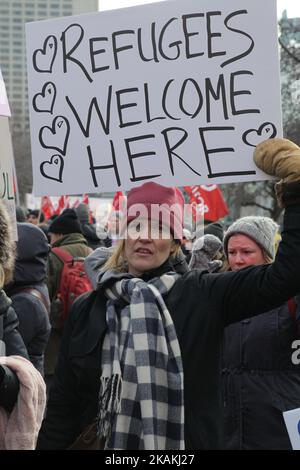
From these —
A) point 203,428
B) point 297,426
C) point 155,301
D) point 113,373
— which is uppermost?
point 155,301

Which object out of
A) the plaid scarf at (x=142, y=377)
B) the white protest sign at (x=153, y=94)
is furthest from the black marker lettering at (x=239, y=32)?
the plaid scarf at (x=142, y=377)

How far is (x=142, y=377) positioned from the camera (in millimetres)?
2740

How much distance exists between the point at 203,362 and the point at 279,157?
759 millimetres

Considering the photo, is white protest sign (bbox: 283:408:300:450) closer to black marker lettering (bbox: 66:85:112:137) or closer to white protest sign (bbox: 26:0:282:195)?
white protest sign (bbox: 26:0:282:195)

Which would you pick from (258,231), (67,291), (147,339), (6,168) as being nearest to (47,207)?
(67,291)

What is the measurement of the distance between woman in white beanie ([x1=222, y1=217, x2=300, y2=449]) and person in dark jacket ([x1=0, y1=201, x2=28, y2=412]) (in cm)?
110

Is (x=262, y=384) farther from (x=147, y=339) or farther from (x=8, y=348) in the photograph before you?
(x=8, y=348)

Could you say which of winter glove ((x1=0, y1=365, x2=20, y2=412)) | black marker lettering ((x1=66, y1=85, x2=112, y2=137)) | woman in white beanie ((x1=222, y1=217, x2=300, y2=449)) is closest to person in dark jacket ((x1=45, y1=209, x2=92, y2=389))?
woman in white beanie ((x1=222, y1=217, x2=300, y2=449))

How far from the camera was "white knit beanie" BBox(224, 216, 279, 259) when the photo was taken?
13.8 feet

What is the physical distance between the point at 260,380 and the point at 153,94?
4.46ft

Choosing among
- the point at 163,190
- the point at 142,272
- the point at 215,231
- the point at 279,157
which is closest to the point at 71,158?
the point at 163,190

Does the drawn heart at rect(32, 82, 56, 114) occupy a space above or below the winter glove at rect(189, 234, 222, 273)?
above

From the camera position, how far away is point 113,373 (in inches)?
109

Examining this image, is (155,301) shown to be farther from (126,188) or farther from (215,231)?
(215,231)
